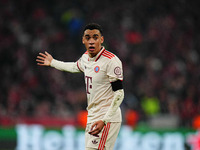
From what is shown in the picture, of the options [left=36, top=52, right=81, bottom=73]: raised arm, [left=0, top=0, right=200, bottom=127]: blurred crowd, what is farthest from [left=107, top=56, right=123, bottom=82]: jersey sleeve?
[left=0, top=0, right=200, bottom=127]: blurred crowd

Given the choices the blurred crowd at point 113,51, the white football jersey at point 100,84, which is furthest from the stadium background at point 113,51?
the white football jersey at point 100,84

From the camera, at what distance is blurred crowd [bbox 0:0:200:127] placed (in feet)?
38.7

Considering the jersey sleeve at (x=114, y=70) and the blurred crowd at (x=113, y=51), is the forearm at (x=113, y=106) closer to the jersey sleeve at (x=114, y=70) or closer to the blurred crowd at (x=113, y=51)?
the jersey sleeve at (x=114, y=70)

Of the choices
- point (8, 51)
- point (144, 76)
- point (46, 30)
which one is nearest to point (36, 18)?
point (46, 30)

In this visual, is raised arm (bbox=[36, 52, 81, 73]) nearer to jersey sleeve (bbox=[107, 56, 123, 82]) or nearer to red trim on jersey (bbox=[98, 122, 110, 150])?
jersey sleeve (bbox=[107, 56, 123, 82])

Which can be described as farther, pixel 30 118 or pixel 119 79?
pixel 30 118

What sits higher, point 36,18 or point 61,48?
point 36,18

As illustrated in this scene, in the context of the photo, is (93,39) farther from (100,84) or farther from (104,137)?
(104,137)

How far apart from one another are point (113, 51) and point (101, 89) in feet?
29.5

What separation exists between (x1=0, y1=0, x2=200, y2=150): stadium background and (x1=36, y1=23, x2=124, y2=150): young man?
4795mm

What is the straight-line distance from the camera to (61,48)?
14.0 m

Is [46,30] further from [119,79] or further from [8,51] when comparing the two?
[119,79]

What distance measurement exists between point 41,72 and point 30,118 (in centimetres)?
216

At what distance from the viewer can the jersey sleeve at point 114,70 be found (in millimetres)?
4801
